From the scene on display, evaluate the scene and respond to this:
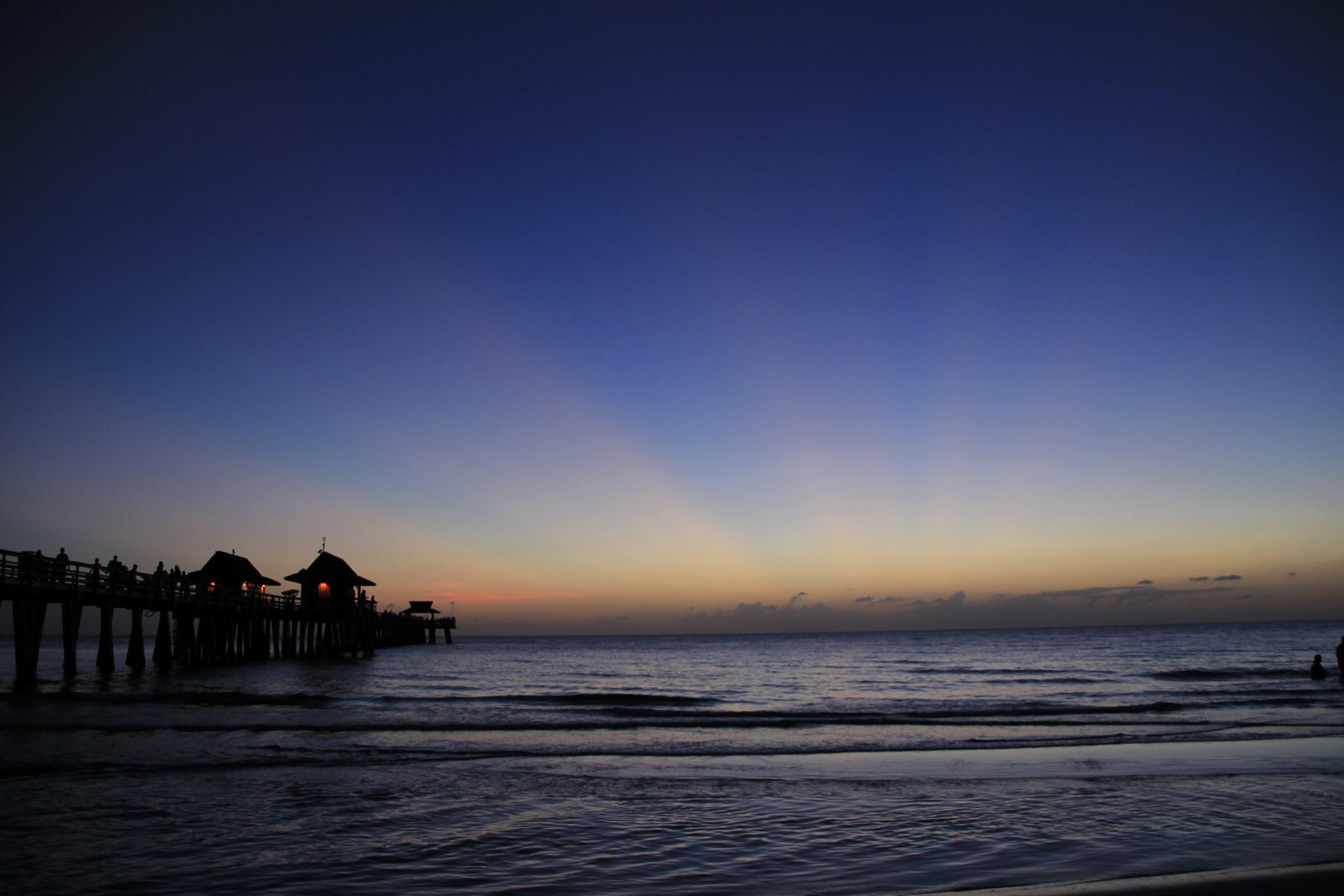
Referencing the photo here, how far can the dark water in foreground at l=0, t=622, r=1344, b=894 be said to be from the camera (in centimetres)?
682

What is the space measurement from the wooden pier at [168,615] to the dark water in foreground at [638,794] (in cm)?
249

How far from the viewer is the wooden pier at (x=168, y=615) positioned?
22203mm

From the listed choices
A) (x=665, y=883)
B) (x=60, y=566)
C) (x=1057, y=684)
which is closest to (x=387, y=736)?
(x=665, y=883)

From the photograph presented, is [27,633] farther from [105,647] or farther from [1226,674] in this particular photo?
[1226,674]

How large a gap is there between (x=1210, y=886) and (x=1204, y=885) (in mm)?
47

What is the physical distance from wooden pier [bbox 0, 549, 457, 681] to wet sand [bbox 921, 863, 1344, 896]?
24.6 meters

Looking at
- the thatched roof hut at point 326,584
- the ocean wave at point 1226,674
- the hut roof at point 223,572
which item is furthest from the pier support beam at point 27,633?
the ocean wave at point 1226,674

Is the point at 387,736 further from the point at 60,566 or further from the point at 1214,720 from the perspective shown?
the point at 1214,720

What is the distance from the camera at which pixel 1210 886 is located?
599cm

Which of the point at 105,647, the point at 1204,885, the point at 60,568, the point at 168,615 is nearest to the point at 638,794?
the point at 1204,885

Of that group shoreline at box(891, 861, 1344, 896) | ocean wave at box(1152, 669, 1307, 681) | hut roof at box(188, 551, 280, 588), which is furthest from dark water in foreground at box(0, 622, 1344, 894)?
hut roof at box(188, 551, 280, 588)

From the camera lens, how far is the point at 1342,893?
5.61 metres

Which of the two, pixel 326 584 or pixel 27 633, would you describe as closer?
pixel 27 633

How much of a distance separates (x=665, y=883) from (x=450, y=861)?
2.09m
